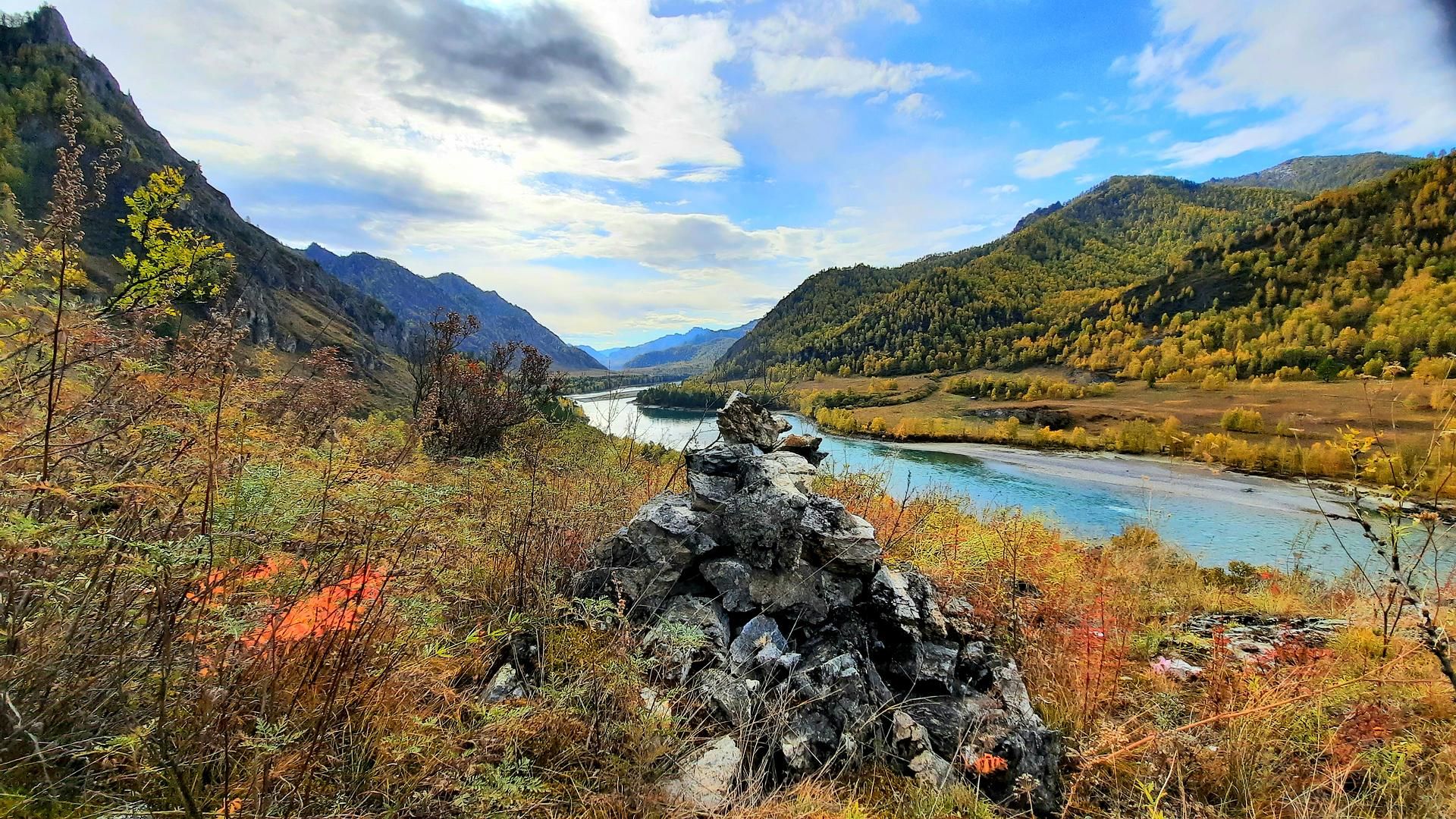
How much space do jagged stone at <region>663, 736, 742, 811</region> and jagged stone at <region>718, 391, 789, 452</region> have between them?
292 centimetres

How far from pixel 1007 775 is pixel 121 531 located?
425 centimetres

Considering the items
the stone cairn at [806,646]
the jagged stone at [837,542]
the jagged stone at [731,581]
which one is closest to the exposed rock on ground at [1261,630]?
the stone cairn at [806,646]

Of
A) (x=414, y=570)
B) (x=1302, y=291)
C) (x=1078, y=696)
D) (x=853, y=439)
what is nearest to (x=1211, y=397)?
(x=1302, y=291)

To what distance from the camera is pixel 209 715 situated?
Answer: 5.40 feet

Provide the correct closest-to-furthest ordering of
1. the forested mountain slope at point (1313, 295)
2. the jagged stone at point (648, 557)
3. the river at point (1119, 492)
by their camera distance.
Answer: the jagged stone at point (648, 557) → the river at point (1119, 492) → the forested mountain slope at point (1313, 295)

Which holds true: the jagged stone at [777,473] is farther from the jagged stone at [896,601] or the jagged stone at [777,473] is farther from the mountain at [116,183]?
the mountain at [116,183]

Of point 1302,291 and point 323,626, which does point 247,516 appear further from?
point 1302,291

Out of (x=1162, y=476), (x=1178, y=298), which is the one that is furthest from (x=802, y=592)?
(x=1178, y=298)

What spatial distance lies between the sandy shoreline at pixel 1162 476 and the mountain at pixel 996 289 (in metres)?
32.5

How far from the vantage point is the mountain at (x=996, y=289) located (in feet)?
269

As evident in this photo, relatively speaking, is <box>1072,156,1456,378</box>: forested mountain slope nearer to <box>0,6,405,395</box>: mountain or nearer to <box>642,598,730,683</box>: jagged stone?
<box>642,598,730,683</box>: jagged stone

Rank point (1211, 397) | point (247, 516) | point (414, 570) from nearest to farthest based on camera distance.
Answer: point (247, 516)
point (414, 570)
point (1211, 397)

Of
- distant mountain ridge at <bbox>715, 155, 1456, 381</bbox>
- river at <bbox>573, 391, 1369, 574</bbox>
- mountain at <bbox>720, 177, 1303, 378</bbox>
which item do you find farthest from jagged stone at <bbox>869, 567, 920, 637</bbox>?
mountain at <bbox>720, 177, 1303, 378</bbox>

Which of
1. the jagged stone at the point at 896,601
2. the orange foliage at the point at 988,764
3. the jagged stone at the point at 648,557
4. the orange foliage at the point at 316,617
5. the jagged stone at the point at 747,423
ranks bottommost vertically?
the orange foliage at the point at 988,764
